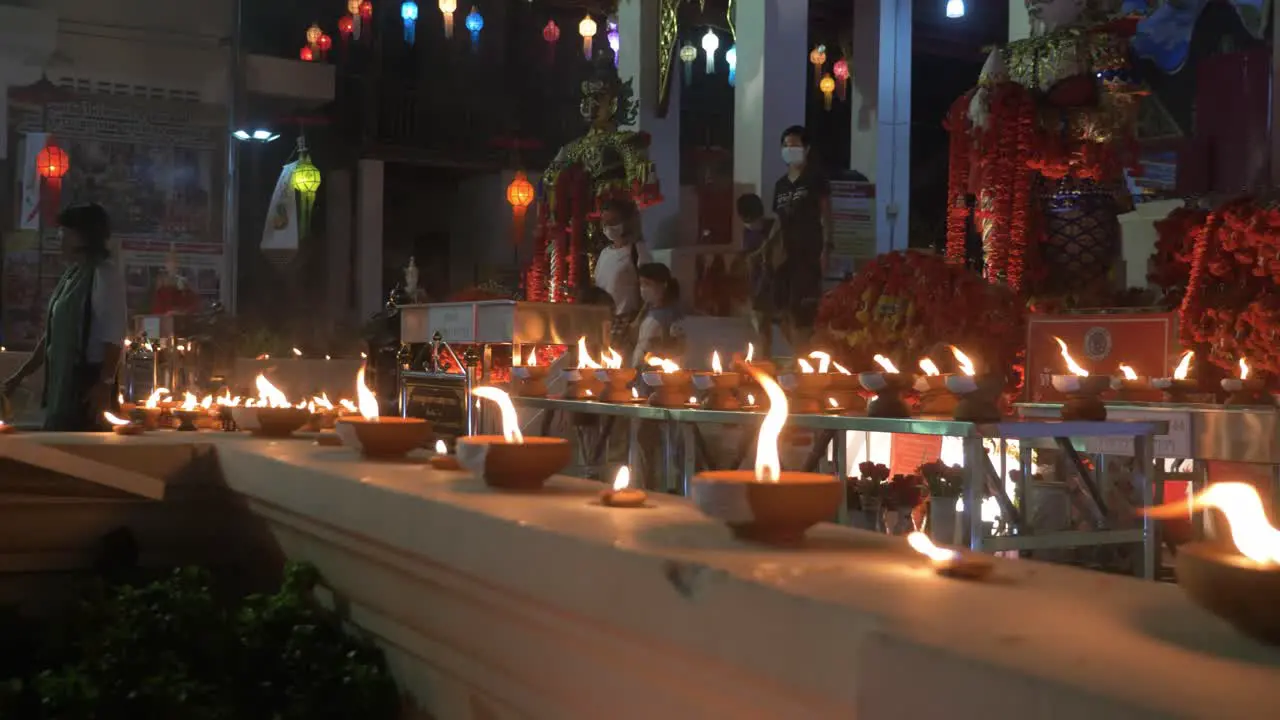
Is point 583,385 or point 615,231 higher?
point 615,231

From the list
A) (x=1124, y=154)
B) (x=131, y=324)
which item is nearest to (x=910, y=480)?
(x=1124, y=154)

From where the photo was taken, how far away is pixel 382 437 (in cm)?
217

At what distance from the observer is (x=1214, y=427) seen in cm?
360

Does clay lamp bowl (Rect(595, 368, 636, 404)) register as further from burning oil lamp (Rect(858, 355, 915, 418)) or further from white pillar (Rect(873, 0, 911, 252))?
white pillar (Rect(873, 0, 911, 252))

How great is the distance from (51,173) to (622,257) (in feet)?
22.9

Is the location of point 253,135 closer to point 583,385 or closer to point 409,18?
point 409,18

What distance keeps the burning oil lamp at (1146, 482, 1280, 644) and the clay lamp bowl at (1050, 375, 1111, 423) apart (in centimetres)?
231

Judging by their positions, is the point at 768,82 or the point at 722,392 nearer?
the point at 722,392

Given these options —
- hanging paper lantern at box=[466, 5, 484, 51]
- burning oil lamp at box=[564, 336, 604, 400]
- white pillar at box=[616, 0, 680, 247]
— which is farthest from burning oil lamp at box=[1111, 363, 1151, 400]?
hanging paper lantern at box=[466, 5, 484, 51]

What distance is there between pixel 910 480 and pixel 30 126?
11142 millimetres

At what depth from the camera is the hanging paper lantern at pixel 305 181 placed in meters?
14.1

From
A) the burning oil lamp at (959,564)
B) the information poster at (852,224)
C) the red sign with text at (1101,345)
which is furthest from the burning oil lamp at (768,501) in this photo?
the information poster at (852,224)

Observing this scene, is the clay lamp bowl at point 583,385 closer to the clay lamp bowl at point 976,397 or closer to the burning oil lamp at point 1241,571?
the clay lamp bowl at point 976,397

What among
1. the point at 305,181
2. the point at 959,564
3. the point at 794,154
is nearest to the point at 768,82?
the point at 794,154
